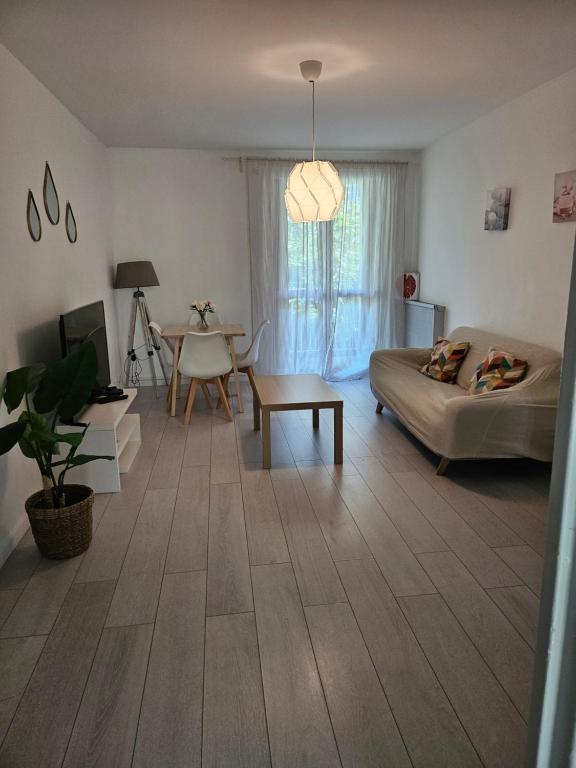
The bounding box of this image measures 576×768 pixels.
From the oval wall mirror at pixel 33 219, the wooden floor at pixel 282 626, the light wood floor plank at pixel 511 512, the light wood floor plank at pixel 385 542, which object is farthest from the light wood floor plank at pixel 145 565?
the light wood floor plank at pixel 511 512

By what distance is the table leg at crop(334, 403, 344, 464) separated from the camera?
3535 mm

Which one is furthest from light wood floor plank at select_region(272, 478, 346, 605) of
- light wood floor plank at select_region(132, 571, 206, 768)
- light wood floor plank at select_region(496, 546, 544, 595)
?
light wood floor plank at select_region(496, 546, 544, 595)

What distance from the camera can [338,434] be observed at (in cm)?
356

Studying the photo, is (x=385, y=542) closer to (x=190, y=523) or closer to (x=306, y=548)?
(x=306, y=548)

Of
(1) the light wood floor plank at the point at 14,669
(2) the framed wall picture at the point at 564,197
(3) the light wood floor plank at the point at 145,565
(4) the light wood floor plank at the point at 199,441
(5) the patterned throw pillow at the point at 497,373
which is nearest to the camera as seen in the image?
(1) the light wood floor plank at the point at 14,669

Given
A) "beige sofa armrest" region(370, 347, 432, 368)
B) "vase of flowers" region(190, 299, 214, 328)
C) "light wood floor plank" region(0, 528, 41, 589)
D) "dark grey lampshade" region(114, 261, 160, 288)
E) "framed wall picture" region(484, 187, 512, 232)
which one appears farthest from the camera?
"dark grey lampshade" region(114, 261, 160, 288)

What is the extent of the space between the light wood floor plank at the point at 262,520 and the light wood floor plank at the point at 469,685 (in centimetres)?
65

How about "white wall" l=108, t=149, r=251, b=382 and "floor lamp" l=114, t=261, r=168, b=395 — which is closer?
"floor lamp" l=114, t=261, r=168, b=395

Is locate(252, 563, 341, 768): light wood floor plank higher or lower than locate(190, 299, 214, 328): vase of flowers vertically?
lower

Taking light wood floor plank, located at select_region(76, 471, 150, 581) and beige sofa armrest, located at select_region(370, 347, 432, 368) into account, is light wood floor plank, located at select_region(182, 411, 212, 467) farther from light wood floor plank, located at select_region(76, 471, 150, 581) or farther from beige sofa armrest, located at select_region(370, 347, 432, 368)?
beige sofa armrest, located at select_region(370, 347, 432, 368)

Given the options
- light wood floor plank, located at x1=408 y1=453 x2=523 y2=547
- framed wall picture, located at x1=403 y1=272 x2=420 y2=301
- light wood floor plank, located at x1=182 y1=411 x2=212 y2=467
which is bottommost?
light wood floor plank, located at x1=182 y1=411 x2=212 y2=467

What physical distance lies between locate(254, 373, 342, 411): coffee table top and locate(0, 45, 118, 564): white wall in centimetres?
136

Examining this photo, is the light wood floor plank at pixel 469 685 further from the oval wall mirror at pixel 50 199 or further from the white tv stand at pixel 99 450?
the oval wall mirror at pixel 50 199

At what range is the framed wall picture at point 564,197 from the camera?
10.8 ft
